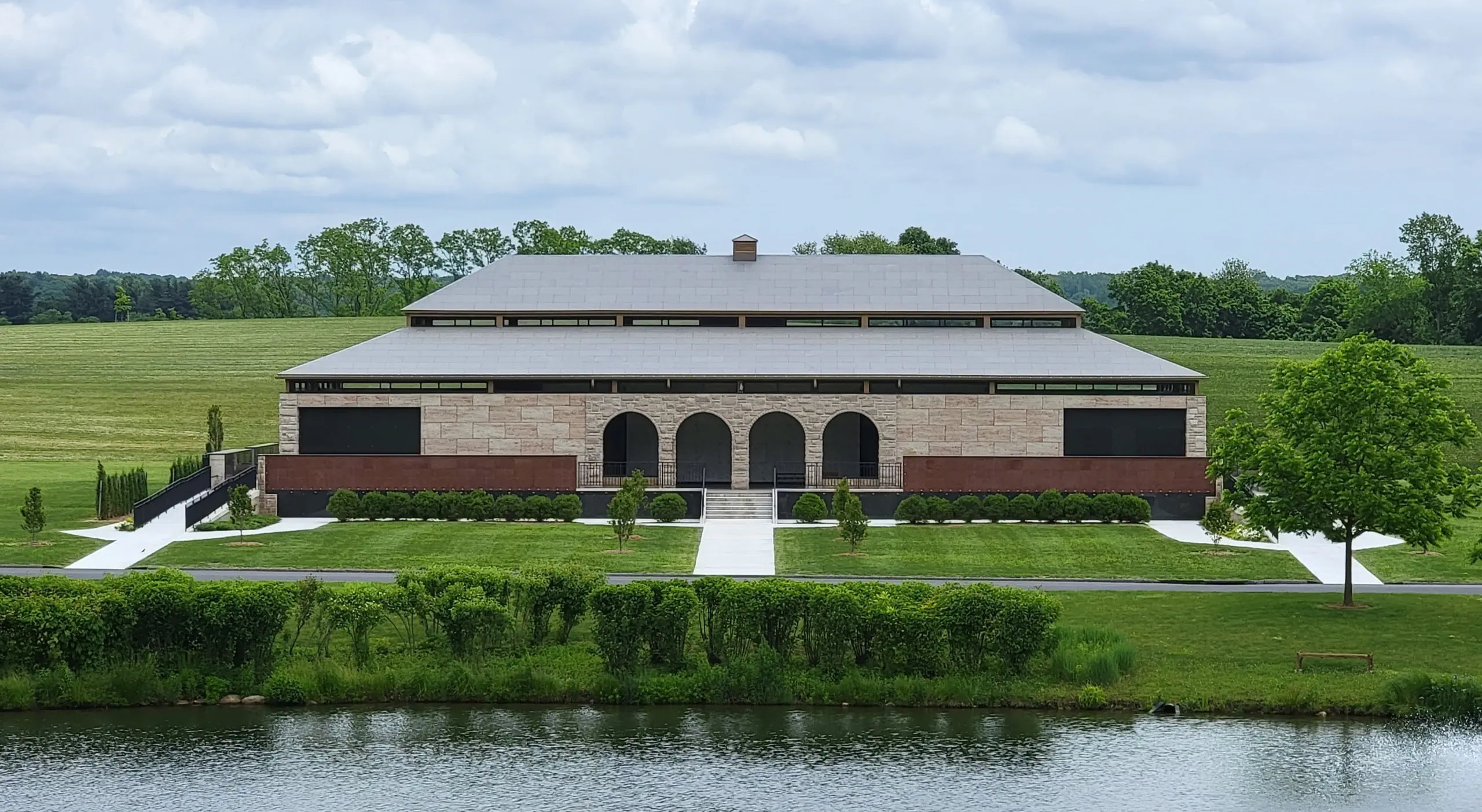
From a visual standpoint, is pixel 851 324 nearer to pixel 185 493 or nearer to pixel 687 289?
pixel 687 289

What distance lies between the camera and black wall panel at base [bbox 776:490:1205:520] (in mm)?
54219

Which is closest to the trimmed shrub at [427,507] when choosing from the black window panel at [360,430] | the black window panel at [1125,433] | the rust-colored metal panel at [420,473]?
the rust-colored metal panel at [420,473]

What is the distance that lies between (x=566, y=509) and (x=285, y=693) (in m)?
20.8

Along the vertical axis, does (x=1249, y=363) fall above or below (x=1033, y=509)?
above

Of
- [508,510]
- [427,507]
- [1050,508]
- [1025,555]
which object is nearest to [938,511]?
[1050,508]

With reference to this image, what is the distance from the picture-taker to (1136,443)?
5688cm

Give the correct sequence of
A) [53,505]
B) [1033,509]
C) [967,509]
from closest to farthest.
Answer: [1033,509] < [967,509] < [53,505]

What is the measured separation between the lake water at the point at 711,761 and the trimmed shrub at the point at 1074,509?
21.4 meters

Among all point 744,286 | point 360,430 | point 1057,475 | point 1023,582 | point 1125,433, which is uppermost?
point 744,286

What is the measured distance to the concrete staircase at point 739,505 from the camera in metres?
54.1

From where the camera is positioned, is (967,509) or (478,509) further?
(967,509)

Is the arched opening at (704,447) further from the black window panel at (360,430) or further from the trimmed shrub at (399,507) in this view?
the trimmed shrub at (399,507)

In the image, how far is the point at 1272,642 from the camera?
116ft

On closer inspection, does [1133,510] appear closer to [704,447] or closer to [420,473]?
[704,447]
